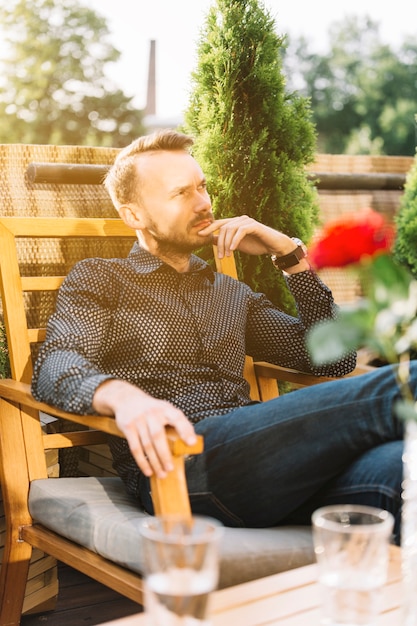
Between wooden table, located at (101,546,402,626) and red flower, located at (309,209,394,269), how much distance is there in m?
0.47

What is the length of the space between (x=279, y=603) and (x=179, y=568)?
1.02ft

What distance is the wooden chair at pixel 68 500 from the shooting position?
1560mm

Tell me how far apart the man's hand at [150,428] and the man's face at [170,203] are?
797 mm

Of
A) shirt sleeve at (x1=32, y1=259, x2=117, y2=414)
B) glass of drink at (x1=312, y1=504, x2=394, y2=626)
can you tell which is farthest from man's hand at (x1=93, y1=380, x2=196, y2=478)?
glass of drink at (x1=312, y1=504, x2=394, y2=626)

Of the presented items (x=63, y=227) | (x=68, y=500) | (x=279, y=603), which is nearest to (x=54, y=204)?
(x=63, y=227)

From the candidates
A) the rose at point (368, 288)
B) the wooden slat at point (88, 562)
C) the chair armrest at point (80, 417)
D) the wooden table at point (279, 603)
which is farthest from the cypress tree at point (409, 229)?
the rose at point (368, 288)

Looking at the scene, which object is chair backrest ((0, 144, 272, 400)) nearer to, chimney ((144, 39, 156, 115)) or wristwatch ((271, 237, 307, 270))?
wristwatch ((271, 237, 307, 270))

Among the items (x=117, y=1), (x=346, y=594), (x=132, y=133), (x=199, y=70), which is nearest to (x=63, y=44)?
(x=117, y=1)

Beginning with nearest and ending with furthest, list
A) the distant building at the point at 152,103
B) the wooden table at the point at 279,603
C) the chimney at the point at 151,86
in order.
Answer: the wooden table at the point at 279,603, the distant building at the point at 152,103, the chimney at the point at 151,86

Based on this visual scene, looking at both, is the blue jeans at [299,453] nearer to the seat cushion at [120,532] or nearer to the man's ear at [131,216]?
the seat cushion at [120,532]

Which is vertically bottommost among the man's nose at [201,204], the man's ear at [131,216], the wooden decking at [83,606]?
the wooden decking at [83,606]

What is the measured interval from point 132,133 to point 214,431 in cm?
2775

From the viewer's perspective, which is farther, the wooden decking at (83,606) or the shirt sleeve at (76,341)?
the wooden decking at (83,606)

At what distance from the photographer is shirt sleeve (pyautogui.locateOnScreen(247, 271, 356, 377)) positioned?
2396 millimetres
